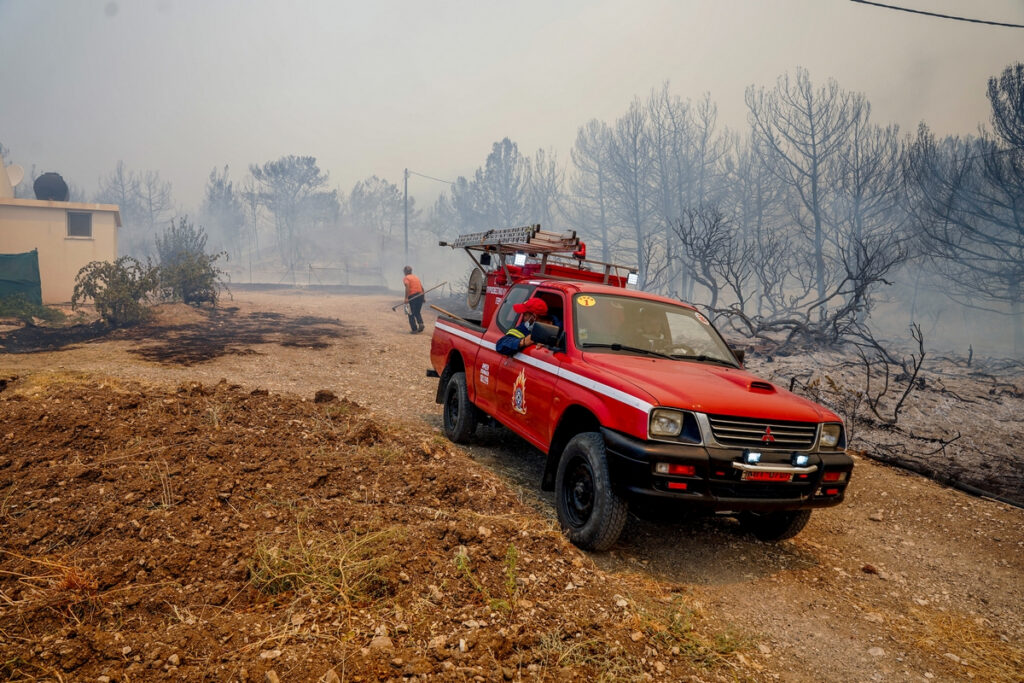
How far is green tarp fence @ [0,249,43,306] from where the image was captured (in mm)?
16438

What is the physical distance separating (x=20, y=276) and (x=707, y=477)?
20.3 meters

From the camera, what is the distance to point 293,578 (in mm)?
3191

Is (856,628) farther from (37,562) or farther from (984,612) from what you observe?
(37,562)

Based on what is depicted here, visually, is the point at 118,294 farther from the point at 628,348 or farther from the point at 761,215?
the point at 761,215

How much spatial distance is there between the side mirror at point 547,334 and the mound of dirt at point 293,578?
1.27 m

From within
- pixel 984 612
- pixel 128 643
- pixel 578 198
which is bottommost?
pixel 984 612

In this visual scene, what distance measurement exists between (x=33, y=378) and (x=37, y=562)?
608cm

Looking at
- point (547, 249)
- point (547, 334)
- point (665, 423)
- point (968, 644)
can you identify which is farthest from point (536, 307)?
point (968, 644)

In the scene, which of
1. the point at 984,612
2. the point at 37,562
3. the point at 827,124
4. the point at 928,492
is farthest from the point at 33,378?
the point at 827,124

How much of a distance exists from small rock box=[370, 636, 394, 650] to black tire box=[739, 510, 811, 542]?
2.96 metres

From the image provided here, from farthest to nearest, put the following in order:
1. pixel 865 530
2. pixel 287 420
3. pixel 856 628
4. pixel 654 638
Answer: pixel 287 420, pixel 865 530, pixel 856 628, pixel 654 638

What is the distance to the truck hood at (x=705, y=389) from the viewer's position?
3.73m

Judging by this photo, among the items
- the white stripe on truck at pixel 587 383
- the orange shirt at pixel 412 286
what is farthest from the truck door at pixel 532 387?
the orange shirt at pixel 412 286

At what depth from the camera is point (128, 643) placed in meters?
2.61
